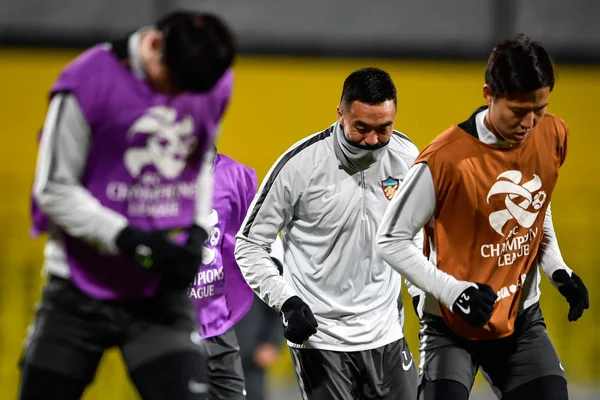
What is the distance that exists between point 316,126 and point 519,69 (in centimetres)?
483

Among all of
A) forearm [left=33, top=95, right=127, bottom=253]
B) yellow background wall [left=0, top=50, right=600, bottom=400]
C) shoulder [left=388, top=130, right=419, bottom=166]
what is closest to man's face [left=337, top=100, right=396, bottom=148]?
shoulder [left=388, top=130, right=419, bottom=166]

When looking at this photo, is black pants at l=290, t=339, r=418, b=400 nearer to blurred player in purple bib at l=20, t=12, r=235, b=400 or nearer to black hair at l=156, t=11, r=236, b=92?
blurred player in purple bib at l=20, t=12, r=235, b=400

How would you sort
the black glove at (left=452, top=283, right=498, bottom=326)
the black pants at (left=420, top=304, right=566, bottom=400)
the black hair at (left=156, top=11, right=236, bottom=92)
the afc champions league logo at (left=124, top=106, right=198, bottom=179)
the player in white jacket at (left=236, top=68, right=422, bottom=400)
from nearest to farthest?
the black hair at (left=156, top=11, right=236, bottom=92), the afc champions league logo at (left=124, top=106, right=198, bottom=179), the black glove at (left=452, top=283, right=498, bottom=326), the black pants at (left=420, top=304, right=566, bottom=400), the player in white jacket at (left=236, top=68, right=422, bottom=400)

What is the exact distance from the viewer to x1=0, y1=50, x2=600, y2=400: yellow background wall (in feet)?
26.4

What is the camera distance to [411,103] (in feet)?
28.5

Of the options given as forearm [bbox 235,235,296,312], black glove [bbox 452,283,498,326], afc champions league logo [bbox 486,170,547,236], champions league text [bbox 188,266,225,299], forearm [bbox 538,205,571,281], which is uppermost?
afc champions league logo [bbox 486,170,547,236]

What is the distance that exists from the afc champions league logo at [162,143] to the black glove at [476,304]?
3.65 ft

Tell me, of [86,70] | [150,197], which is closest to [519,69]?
[150,197]

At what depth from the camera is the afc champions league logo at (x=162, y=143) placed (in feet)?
10.8

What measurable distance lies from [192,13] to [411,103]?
555 cm

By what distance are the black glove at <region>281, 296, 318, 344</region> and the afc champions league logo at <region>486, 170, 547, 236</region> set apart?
834 mm

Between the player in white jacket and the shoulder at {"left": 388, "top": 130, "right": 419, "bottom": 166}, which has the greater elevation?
the shoulder at {"left": 388, "top": 130, "right": 419, "bottom": 166}

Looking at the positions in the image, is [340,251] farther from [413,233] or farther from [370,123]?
[413,233]

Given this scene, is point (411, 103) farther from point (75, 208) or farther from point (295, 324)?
point (75, 208)
